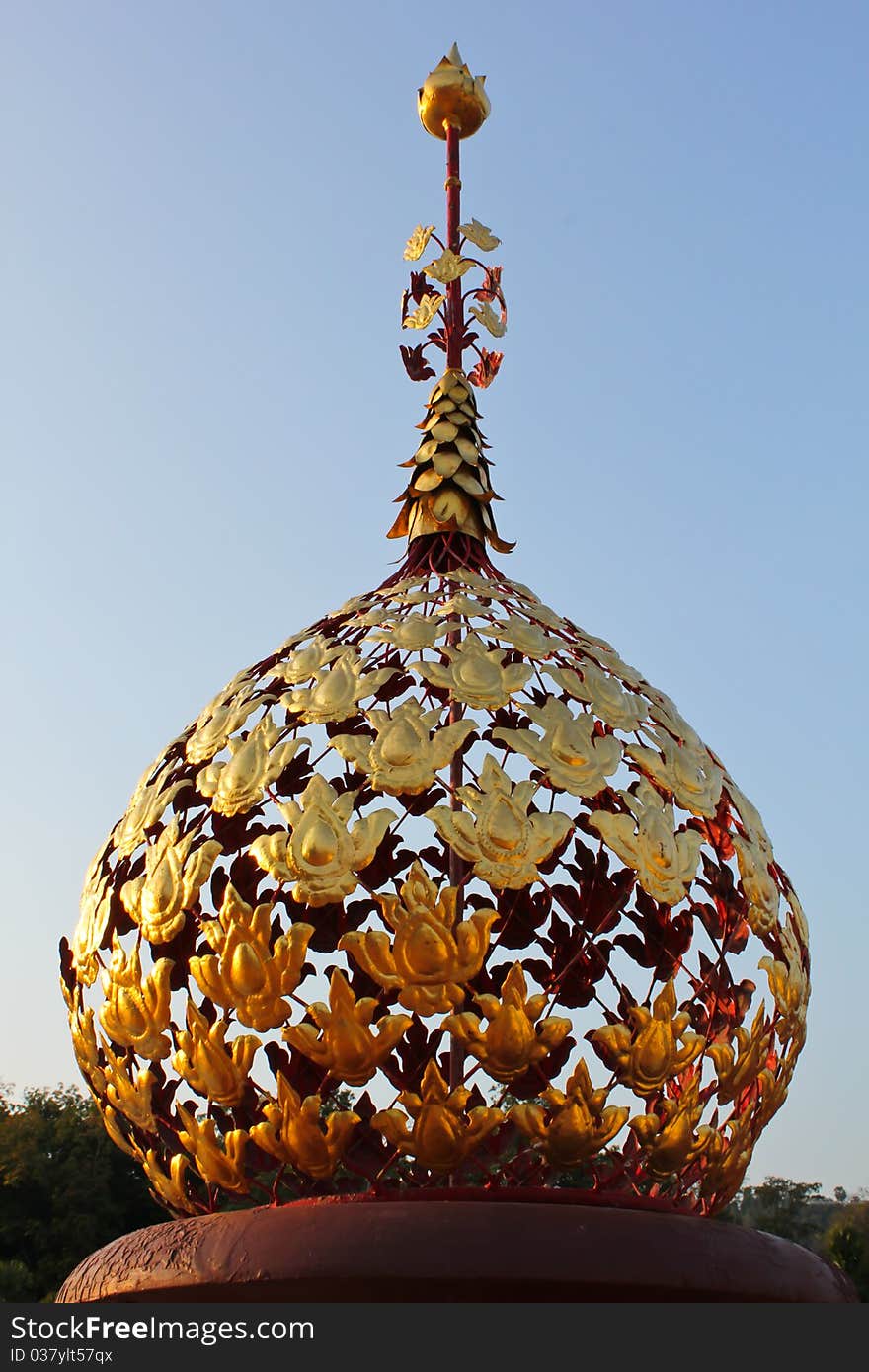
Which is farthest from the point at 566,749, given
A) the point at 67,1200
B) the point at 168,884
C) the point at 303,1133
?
the point at 67,1200

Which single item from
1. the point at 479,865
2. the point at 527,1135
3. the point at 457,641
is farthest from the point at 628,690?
the point at 527,1135

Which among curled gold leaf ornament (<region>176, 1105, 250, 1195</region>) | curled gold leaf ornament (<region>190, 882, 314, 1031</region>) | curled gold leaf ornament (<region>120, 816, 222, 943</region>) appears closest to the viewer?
curled gold leaf ornament (<region>190, 882, 314, 1031</region>)

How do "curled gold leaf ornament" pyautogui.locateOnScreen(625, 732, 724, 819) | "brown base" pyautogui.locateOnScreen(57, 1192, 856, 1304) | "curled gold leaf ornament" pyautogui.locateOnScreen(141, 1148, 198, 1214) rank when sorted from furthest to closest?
"curled gold leaf ornament" pyautogui.locateOnScreen(625, 732, 724, 819), "curled gold leaf ornament" pyautogui.locateOnScreen(141, 1148, 198, 1214), "brown base" pyautogui.locateOnScreen(57, 1192, 856, 1304)

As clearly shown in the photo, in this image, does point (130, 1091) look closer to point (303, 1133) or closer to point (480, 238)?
point (303, 1133)

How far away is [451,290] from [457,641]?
88.9 inches

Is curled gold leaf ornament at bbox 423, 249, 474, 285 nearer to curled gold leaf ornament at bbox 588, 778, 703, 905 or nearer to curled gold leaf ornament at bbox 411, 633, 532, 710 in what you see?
curled gold leaf ornament at bbox 411, 633, 532, 710

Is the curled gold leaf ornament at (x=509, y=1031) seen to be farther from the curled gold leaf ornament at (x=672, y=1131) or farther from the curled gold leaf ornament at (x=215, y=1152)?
the curled gold leaf ornament at (x=215, y=1152)

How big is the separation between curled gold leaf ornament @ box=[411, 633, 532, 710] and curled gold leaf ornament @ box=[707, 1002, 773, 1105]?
61.5 inches

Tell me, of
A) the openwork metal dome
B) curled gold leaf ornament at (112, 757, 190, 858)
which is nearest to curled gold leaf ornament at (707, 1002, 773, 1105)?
the openwork metal dome

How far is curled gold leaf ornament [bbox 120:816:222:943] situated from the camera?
617 centimetres

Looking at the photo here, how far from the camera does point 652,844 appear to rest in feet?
20.5

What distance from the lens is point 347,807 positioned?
19.6 ft

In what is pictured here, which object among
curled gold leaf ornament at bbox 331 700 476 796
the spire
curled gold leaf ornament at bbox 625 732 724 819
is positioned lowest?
curled gold leaf ornament at bbox 331 700 476 796

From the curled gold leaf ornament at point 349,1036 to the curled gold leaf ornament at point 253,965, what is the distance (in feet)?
0.47
